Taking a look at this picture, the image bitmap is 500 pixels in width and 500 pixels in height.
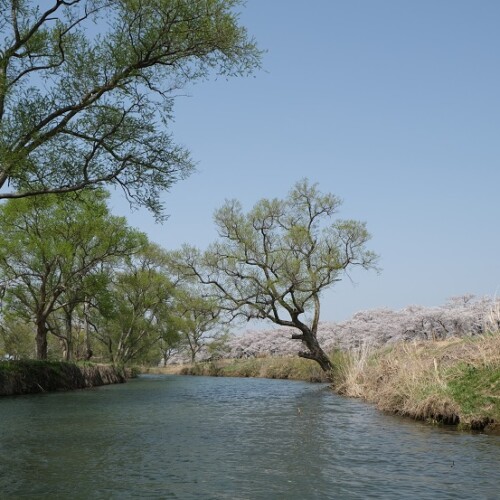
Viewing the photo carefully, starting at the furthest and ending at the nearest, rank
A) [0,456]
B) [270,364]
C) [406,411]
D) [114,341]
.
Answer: [114,341], [270,364], [406,411], [0,456]

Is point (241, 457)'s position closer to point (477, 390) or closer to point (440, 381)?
point (477, 390)

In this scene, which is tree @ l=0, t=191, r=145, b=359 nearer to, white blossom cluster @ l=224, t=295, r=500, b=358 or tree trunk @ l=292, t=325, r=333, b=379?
tree trunk @ l=292, t=325, r=333, b=379

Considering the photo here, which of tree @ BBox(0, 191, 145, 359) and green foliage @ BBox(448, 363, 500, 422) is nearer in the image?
green foliage @ BBox(448, 363, 500, 422)

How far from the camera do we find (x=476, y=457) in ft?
31.9

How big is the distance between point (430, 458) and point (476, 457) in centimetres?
81

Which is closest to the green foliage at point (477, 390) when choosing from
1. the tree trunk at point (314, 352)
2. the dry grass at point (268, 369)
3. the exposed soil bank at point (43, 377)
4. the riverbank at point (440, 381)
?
the riverbank at point (440, 381)

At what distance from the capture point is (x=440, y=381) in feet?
46.3

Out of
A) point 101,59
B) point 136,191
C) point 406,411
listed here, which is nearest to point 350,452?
point 406,411

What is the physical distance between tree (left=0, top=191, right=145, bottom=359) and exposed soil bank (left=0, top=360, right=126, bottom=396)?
367cm

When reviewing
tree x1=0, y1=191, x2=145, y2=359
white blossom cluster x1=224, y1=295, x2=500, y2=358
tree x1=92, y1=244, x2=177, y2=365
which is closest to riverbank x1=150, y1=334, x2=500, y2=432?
white blossom cluster x1=224, y1=295, x2=500, y2=358

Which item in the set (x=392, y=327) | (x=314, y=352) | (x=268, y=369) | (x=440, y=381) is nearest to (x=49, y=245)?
(x=314, y=352)

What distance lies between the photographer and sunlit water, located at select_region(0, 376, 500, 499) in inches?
304

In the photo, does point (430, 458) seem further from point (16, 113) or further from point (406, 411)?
point (16, 113)

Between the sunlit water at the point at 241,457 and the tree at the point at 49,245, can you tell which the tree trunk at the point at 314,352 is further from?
the sunlit water at the point at 241,457
